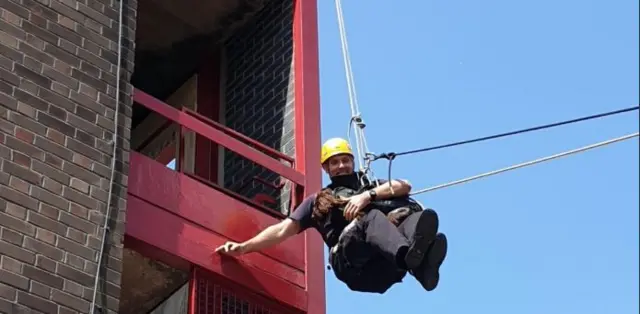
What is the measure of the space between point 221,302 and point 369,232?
1717 mm

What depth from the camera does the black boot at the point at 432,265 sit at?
8703mm

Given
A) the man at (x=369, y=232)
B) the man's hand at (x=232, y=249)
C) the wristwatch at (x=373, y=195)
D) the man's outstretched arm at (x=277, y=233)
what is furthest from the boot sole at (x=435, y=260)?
the man's hand at (x=232, y=249)

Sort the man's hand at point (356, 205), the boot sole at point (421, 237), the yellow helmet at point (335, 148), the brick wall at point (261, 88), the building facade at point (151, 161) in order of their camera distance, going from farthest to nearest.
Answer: the brick wall at point (261, 88) → the yellow helmet at point (335, 148) → the man's hand at point (356, 205) → the building facade at point (151, 161) → the boot sole at point (421, 237)

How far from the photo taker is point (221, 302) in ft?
33.3

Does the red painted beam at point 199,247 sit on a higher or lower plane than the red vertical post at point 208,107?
lower

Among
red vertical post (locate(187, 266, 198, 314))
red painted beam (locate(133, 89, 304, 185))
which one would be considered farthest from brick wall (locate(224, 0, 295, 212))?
red vertical post (locate(187, 266, 198, 314))

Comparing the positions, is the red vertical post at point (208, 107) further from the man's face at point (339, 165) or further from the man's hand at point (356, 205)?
the man's hand at point (356, 205)

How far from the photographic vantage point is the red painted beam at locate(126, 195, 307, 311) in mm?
9891

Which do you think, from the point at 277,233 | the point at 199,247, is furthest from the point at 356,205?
the point at 199,247

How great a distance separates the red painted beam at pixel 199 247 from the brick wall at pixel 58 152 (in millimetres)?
472

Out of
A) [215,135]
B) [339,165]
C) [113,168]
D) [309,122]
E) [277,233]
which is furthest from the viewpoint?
[309,122]

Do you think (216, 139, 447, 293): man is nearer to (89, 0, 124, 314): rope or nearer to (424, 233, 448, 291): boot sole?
(424, 233, 448, 291): boot sole

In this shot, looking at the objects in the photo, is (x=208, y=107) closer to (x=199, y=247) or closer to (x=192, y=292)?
(x=199, y=247)

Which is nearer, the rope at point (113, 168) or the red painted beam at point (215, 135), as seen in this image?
the rope at point (113, 168)
